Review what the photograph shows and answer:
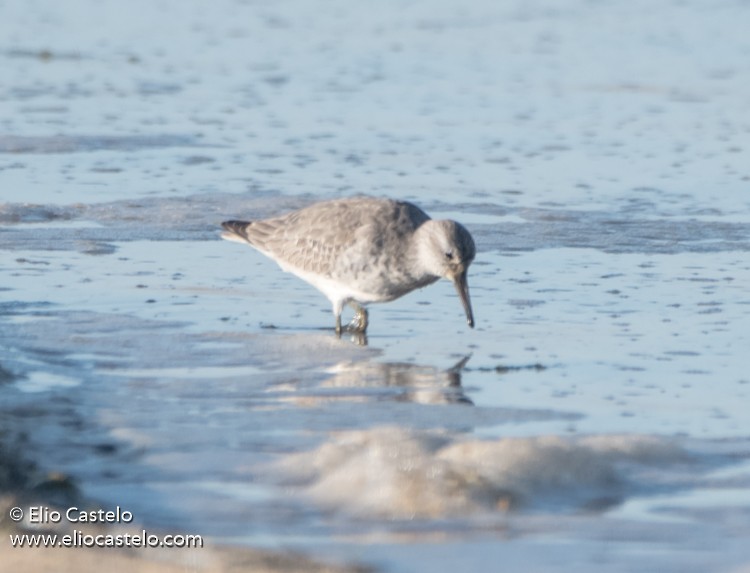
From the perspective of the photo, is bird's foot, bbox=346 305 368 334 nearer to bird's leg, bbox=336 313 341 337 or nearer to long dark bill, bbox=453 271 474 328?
bird's leg, bbox=336 313 341 337

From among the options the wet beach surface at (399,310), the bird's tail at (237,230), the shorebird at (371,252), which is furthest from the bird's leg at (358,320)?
the bird's tail at (237,230)

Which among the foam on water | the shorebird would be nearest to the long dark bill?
the shorebird

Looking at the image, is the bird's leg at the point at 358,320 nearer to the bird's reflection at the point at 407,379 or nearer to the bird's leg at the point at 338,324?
the bird's leg at the point at 338,324

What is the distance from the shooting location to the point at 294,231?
8.40 m

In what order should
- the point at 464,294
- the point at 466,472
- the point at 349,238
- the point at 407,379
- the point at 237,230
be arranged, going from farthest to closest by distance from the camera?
the point at 237,230, the point at 349,238, the point at 464,294, the point at 407,379, the point at 466,472

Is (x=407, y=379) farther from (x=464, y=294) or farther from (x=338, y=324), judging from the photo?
(x=338, y=324)

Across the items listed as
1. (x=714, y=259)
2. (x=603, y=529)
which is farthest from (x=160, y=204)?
(x=603, y=529)

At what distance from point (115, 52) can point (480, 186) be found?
299 inches

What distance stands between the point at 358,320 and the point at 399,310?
1.46ft

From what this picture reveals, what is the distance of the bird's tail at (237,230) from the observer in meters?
8.75

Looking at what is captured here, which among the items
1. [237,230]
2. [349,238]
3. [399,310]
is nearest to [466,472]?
[349,238]

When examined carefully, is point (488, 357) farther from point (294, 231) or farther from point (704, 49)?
point (704, 49)

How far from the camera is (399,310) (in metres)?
8.34

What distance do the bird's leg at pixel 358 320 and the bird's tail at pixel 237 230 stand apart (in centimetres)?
98
